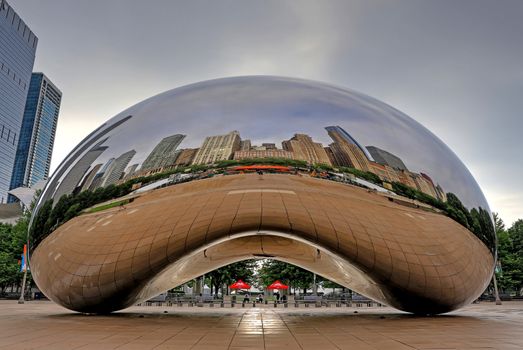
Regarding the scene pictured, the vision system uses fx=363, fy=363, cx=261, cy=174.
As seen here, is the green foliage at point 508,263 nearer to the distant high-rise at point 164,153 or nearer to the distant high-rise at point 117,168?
the distant high-rise at point 164,153

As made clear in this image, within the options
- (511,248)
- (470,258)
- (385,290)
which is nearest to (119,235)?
(385,290)

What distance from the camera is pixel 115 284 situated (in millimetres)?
9430

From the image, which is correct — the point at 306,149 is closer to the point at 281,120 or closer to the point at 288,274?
the point at 281,120

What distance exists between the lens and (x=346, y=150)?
8.02 metres

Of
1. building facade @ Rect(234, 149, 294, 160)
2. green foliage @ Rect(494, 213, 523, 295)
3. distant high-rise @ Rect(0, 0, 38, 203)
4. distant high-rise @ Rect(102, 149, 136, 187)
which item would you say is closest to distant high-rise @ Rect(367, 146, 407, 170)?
building facade @ Rect(234, 149, 294, 160)

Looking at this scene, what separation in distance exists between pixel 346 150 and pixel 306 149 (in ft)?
3.02

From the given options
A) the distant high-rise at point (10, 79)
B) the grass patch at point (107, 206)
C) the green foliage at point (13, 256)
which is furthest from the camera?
the distant high-rise at point (10, 79)

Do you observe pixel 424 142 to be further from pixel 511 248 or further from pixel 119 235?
pixel 511 248

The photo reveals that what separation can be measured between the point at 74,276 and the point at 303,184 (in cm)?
634

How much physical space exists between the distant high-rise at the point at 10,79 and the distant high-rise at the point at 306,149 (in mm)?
183017

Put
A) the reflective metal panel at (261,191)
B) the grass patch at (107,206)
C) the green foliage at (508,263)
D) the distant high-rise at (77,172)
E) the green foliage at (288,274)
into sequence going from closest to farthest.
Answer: the reflective metal panel at (261,191), the grass patch at (107,206), the distant high-rise at (77,172), the green foliage at (508,263), the green foliage at (288,274)

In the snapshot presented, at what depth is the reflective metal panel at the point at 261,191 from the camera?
25.9 feet

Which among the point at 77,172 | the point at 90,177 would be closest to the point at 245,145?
the point at 90,177

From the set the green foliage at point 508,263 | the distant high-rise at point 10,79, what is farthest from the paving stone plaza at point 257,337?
the distant high-rise at point 10,79
